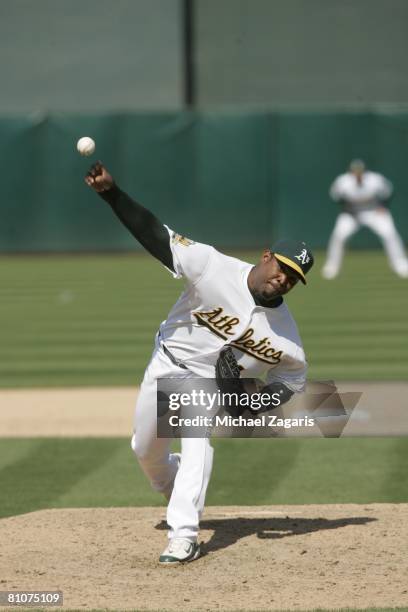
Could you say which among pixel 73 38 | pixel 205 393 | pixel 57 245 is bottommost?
pixel 57 245

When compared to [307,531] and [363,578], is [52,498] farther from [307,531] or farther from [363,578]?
[363,578]

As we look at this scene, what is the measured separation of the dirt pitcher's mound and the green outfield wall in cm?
2047

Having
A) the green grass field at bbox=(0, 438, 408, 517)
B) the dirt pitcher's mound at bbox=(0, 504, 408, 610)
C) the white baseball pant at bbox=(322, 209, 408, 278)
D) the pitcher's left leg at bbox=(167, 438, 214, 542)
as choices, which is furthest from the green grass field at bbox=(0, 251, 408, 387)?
the pitcher's left leg at bbox=(167, 438, 214, 542)

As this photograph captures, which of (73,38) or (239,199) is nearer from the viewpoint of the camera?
(239,199)

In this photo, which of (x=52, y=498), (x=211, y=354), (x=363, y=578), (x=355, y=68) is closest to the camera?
(x=363, y=578)

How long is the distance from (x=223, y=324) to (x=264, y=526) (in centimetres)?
139

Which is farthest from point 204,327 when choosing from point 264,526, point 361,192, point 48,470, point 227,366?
point 361,192

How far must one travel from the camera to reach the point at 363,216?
23234 millimetres

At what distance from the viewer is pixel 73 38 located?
31.0 m

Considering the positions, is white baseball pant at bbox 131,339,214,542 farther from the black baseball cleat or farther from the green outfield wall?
the green outfield wall

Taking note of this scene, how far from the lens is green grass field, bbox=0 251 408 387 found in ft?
41.4

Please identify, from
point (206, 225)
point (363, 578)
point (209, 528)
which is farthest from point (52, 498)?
point (206, 225)

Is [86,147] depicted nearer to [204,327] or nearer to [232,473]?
[204,327]

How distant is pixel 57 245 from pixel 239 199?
421 centimetres
